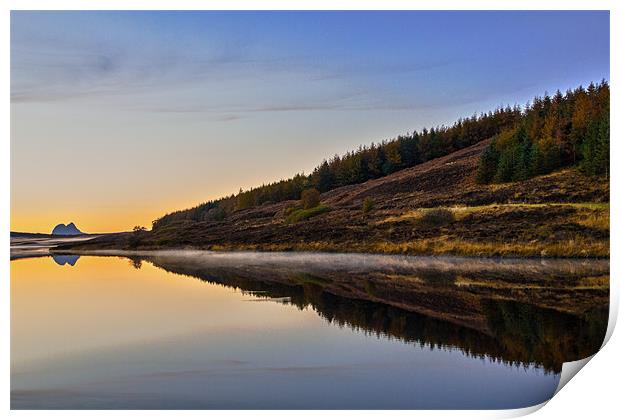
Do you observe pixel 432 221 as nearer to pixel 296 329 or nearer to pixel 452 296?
pixel 452 296

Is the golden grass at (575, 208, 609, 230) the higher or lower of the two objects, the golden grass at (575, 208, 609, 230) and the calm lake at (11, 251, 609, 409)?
the higher

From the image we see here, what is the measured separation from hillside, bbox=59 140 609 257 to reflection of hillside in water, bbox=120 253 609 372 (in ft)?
0.52

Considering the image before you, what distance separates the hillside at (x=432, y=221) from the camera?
625cm

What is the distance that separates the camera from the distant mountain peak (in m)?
6.67

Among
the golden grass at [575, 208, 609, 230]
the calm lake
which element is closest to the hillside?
the golden grass at [575, 208, 609, 230]

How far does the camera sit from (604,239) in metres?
6.09

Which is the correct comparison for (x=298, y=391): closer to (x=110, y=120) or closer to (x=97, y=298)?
(x=97, y=298)

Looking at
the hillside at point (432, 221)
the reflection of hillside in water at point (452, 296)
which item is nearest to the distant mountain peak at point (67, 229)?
the hillside at point (432, 221)

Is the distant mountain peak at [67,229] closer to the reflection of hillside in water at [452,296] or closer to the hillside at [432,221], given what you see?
the hillside at [432,221]

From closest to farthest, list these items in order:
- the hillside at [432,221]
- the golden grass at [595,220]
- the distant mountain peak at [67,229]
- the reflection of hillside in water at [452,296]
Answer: the reflection of hillside in water at [452,296] → the golden grass at [595,220] → the hillside at [432,221] → the distant mountain peak at [67,229]

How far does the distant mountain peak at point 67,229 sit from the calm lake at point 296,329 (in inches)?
9.6

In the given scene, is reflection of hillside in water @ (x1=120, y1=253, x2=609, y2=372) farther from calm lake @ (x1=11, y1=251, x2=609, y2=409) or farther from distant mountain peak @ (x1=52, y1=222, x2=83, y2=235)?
distant mountain peak @ (x1=52, y1=222, x2=83, y2=235)
